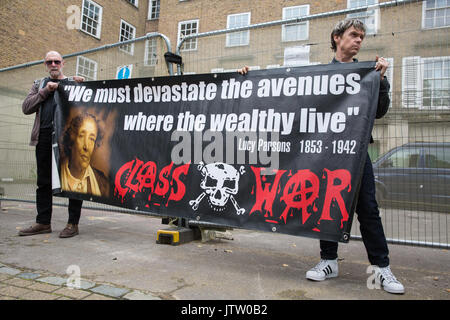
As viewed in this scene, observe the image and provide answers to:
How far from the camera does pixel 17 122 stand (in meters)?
6.51

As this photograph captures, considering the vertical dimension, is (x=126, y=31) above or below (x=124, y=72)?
above

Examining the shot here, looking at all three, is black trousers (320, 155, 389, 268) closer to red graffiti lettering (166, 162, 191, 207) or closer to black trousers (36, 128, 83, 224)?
red graffiti lettering (166, 162, 191, 207)

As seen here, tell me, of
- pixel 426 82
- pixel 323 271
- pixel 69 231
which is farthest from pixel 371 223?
pixel 69 231

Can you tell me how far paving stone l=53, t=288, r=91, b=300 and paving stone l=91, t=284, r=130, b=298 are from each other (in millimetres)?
82

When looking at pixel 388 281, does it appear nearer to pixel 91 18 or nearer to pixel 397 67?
pixel 397 67

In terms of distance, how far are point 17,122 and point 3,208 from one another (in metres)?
1.62

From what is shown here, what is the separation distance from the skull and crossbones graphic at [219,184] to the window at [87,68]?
289cm

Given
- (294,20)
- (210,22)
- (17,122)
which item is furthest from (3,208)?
(210,22)

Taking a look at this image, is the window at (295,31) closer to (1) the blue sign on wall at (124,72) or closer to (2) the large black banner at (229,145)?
(2) the large black banner at (229,145)

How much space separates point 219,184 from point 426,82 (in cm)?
218

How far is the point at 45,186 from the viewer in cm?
429

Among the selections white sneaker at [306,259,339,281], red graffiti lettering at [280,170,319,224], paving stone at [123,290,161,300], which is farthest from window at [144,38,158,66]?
white sneaker at [306,259,339,281]

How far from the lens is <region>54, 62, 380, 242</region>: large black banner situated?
8.93 feet

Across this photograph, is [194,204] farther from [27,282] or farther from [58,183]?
[58,183]
